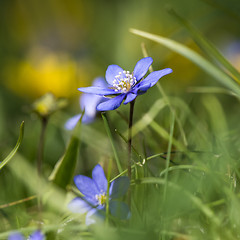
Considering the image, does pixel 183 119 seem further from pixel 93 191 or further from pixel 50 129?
pixel 50 129

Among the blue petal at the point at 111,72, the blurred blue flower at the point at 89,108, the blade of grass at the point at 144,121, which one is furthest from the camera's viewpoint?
the blurred blue flower at the point at 89,108

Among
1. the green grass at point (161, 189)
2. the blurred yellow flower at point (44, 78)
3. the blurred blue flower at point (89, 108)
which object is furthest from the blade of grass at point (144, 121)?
the blurred yellow flower at point (44, 78)

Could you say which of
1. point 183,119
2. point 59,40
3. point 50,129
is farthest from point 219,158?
point 59,40

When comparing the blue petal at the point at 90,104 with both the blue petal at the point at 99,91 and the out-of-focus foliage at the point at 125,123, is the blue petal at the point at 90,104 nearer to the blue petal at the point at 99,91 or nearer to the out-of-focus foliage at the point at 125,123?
the out-of-focus foliage at the point at 125,123

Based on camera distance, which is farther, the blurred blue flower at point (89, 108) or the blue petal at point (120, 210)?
the blurred blue flower at point (89, 108)

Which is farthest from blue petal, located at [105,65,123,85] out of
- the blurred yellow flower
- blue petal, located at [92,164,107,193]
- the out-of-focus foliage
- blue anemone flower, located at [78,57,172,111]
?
the blurred yellow flower

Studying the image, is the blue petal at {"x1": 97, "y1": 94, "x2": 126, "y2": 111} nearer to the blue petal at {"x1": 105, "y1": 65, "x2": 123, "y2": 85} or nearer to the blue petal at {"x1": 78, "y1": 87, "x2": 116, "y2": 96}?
the blue petal at {"x1": 78, "y1": 87, "x2": 116, "y2": 96}
